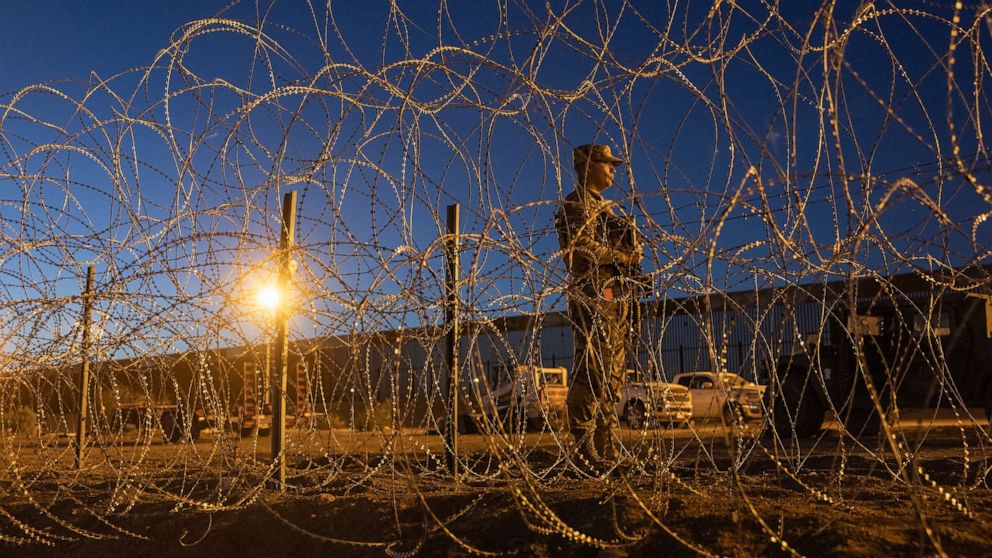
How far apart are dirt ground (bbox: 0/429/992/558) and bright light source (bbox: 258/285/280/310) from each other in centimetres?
97

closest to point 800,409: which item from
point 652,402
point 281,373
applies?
point 281,373

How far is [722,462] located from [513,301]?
2987 millimetres

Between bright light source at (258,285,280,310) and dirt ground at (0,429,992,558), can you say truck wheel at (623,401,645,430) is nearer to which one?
dirt ground at (0,429,992,558)

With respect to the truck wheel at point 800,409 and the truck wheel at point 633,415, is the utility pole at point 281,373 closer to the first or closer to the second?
the truck wheel at point 633,415

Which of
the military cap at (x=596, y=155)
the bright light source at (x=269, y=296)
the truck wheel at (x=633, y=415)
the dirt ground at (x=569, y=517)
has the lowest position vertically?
the dirt ground at (x=569, y=517)

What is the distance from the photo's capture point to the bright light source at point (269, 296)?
4516 mm

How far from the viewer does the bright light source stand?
452 cm

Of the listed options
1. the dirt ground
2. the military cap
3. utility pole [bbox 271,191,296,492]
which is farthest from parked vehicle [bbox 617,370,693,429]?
utility pole [bbox 271,191,296,492]

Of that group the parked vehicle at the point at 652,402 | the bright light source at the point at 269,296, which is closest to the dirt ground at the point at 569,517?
the parked vehicle at the point at 652,402

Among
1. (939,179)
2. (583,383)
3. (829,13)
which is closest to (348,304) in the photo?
(583,383)

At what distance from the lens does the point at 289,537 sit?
3.87 metres

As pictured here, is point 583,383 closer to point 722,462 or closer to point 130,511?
point 722,462

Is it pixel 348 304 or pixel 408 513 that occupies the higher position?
pixel 348 304

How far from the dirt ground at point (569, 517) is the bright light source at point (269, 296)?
0.97 metres
